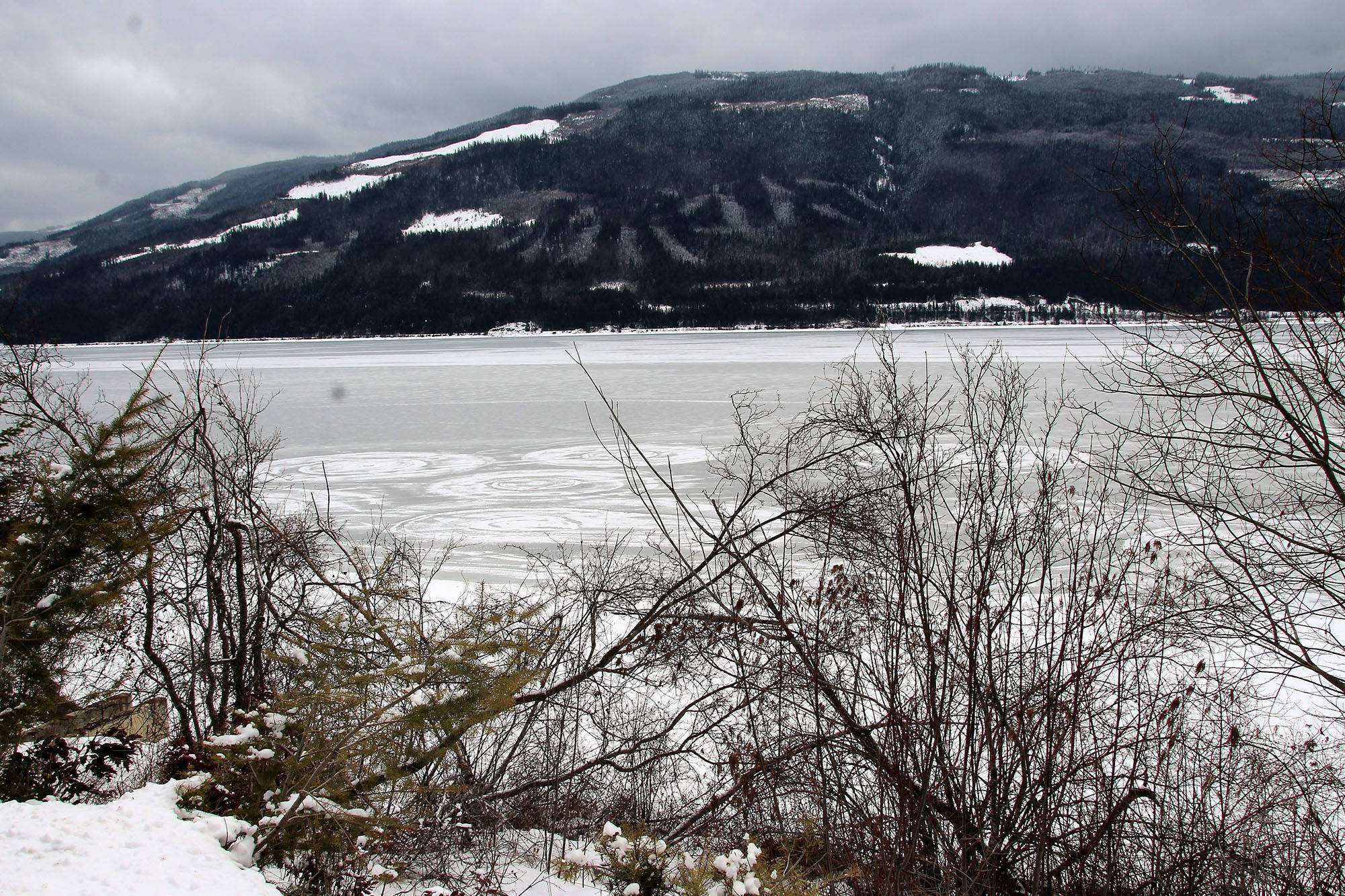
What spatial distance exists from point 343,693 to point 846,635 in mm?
3010

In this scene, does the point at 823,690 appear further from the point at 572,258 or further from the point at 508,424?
the point at 572,258

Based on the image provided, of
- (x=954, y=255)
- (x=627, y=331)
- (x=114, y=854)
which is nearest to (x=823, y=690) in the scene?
(x=114, y=854)

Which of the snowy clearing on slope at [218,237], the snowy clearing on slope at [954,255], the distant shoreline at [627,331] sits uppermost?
the snowy clearing on slope at [218,237]

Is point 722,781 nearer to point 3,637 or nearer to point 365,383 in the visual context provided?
point 3,637

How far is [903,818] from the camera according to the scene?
4.62 meters

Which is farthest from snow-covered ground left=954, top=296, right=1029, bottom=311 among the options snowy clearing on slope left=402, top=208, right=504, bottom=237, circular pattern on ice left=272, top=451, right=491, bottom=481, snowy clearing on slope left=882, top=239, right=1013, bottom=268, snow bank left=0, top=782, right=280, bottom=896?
snow bank left=0, top=782, right=280, bottom=896

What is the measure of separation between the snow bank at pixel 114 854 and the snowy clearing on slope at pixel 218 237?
184114mm

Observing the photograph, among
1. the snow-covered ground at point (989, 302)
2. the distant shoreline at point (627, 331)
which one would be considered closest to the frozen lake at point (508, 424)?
the distant shoreline at point (627, 331)

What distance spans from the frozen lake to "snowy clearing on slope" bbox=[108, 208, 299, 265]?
12980 centimetres

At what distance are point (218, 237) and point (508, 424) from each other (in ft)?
617

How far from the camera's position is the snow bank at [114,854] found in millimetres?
2166

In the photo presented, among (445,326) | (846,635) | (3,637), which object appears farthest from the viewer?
(445,326)

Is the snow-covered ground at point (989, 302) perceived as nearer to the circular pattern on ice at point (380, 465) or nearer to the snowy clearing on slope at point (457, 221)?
the circular pattern on ice at point (380, 465)

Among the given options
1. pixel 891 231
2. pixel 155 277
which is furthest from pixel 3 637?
pixel 891 231
